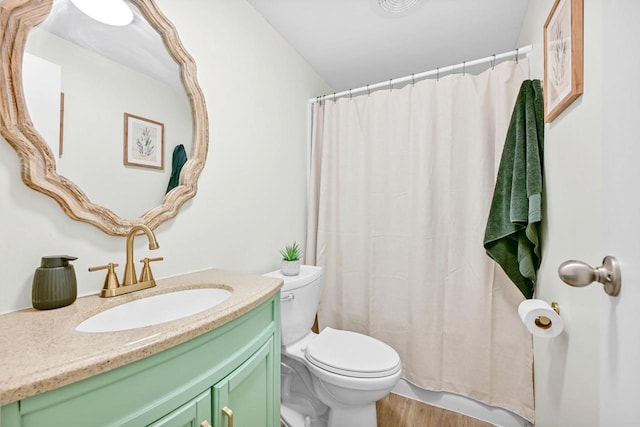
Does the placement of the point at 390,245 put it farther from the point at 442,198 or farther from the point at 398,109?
the point at 398,109

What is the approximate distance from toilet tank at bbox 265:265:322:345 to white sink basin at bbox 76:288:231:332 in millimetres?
438

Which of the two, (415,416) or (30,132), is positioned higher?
(30,132)

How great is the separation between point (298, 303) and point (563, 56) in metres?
1.50

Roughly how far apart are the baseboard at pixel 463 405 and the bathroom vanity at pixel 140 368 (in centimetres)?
117

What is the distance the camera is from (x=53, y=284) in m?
0.74

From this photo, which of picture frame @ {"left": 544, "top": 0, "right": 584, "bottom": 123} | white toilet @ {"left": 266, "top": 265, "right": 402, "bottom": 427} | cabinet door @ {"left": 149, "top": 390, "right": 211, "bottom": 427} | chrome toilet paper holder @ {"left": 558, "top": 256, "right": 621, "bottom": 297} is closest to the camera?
chrome toilet paper holder @ {"left": 558, "top": 256, "right": 621, "bottom": 297}

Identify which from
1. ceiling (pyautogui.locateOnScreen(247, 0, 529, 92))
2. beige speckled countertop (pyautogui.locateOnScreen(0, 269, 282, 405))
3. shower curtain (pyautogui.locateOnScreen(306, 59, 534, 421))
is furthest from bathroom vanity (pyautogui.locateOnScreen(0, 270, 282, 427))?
ceiling (pyautogui.locateOnScreen(247, 0, 529, 92))

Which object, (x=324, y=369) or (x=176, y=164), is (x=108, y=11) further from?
(x=324, y=369)

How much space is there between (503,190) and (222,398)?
4.71 feet

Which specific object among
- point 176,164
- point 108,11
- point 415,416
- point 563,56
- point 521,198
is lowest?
point 415,416

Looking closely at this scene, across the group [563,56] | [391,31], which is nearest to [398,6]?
[391,31]

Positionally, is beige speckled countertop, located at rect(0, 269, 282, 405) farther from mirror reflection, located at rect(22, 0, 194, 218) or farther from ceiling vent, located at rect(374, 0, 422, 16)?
ceiling vent, located at rect(374, 0, 422, 16)

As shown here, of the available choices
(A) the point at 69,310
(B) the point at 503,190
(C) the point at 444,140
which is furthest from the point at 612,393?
(C) the point at 444,140

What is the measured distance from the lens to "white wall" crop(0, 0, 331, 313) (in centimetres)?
77
